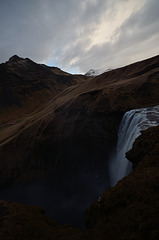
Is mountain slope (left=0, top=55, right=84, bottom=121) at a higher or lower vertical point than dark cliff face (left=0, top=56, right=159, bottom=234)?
higher

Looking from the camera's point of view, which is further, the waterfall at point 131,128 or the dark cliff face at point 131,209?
the waterfall at point 131,128

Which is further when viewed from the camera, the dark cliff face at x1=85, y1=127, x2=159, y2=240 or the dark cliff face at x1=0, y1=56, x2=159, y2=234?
the dark cliff face at x1=0, y1=56, x2=159, y2=234

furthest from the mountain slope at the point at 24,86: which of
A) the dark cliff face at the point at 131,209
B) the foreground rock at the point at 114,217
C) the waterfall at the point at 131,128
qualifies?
the dark cliff face at the point at 131,209

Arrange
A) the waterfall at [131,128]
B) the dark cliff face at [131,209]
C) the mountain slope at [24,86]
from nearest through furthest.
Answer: the dark cliff face at [131,209] < the waterfall at [131,128] < the mountain slope at [24,86]

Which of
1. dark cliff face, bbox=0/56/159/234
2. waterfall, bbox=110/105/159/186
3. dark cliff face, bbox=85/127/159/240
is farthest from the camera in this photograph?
dark cliff face, bbox=0/56/159/234

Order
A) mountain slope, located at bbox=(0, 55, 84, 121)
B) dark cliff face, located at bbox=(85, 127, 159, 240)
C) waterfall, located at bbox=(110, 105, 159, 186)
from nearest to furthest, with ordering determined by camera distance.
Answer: dark cliff face, located at bbox=(85, 127, 159, 240) → waterfall, located at bbox=(110, 105, 159, 186) → mountain slope, located at bbox=(0, 55, 84, 121)

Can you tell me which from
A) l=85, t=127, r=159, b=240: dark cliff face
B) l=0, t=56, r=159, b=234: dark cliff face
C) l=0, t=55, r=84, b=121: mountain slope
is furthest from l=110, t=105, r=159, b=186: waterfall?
l=0, t=55, r=84, b=121: mountain slope

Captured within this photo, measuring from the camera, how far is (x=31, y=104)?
4334 cm

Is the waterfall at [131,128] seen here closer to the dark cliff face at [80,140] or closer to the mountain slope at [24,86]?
the dark cliff face at [80,140]

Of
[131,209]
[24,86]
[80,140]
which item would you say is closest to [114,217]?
[131,209]

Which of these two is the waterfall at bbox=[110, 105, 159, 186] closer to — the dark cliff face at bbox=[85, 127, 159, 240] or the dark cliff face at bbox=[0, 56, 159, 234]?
the dark cliff face at bbox=[0, 56, 159, 234]

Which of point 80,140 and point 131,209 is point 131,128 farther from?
point 131,209

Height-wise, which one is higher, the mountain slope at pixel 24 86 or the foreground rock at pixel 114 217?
the mountain slope at pixel 24 86

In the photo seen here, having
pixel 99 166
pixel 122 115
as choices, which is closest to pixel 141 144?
pixel 122 115
